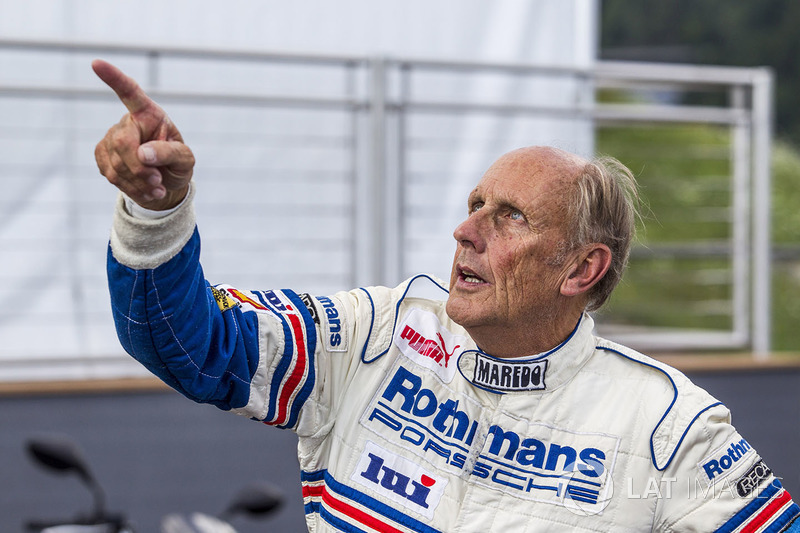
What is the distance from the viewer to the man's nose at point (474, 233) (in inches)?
67.7

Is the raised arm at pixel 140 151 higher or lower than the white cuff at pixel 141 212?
higher

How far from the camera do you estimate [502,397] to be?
5.66ft

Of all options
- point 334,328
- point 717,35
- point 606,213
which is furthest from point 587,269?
point 717,35

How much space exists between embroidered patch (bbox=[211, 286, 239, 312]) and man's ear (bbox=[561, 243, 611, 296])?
58cm

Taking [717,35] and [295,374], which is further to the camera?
[717,35]

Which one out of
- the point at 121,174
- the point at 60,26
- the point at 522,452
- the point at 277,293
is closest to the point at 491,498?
the point at 522,452

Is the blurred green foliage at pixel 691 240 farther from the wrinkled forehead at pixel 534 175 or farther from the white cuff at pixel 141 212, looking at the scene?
the white cuff at pixel 141 212

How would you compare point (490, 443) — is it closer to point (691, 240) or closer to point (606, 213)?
point (606, 213)

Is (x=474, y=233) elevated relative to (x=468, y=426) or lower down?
elevated

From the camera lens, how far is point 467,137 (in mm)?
4184

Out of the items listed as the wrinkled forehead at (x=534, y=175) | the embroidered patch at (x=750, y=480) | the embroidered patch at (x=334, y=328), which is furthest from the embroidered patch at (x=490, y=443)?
the wrinkled forehead at (x=534, y=175)

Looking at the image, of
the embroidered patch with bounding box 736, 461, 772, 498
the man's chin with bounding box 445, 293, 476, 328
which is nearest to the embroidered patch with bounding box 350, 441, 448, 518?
the man's chin with bounding box 445, 293, 476, 328

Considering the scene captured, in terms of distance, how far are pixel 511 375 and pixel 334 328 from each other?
12.5 inches

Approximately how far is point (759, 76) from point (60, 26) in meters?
2.97
